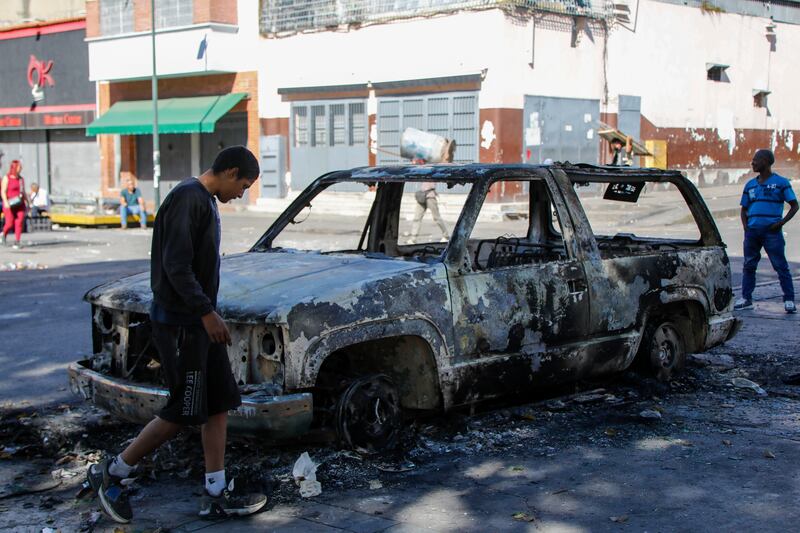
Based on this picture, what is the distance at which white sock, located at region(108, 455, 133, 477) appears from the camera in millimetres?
4738

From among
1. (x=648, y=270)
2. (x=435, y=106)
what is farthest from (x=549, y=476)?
(x=435, y=106)

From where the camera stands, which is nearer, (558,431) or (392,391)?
(392,391)

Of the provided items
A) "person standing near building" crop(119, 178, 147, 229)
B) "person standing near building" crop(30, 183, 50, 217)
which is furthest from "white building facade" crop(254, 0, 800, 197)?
"person standing near building" crop(30, 183, 50, 217)

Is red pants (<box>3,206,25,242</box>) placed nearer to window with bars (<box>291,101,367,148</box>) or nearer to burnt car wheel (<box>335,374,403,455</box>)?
window with bars (<box>291,101,367,148</box>)

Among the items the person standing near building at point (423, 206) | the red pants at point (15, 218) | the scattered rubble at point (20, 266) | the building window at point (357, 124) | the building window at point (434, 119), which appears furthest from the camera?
the building window at point (357, 124)

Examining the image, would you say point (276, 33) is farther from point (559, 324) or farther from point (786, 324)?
point (559, 324)

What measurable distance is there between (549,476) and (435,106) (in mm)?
22175

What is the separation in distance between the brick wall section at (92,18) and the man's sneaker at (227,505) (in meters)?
33.4

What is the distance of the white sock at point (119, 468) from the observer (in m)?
4.74

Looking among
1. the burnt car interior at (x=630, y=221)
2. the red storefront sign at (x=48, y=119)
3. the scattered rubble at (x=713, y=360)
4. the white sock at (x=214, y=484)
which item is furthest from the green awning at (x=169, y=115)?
the white sock at (x=214, y=484)

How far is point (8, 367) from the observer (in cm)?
814

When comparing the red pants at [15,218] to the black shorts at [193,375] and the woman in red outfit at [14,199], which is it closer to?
the woman in red outfit at [14,199]

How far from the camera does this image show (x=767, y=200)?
10609 millimetres

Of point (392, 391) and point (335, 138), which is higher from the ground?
point (335, 138)
